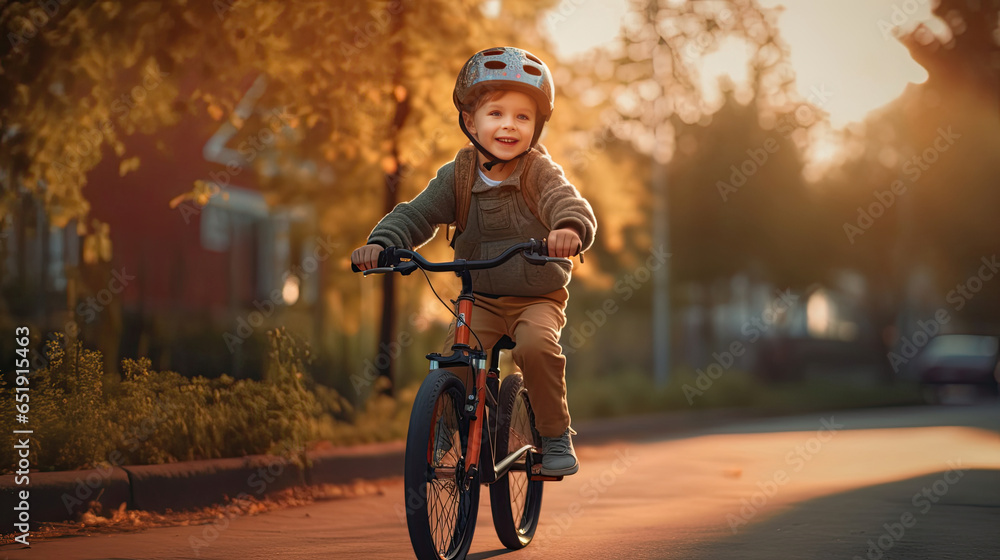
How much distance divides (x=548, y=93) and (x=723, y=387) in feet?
54.0

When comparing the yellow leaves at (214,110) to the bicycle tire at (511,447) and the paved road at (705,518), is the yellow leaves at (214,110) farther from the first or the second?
the bicycle tire at (511,447)

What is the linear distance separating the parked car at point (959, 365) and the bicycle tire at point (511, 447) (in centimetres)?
2653

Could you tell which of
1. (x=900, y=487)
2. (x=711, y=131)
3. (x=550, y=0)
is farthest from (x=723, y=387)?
(x=900, y=487)

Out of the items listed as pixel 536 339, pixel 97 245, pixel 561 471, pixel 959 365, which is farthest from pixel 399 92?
pixel 959 365

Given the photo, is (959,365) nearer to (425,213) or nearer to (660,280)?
(660,280)

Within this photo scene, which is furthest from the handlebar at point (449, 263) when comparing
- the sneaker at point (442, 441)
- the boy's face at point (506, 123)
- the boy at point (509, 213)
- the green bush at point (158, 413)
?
the green bush at point (158, 413)

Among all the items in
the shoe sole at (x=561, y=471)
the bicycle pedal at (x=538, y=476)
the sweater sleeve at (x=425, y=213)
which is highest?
the sweater sleeve at (x=425, y=213)

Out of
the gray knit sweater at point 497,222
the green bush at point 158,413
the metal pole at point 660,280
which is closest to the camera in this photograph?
the gray knit sweater at point 497,222

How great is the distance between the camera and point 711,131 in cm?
2602

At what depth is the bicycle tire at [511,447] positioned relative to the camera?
535cm

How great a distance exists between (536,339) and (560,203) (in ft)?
2.01

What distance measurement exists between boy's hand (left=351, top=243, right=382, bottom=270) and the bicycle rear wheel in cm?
56

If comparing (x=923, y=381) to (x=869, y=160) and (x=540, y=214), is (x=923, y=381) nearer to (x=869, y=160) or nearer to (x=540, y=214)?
(x=869, y=160)

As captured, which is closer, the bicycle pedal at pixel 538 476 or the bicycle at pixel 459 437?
the bicycle at pixel 459 437
